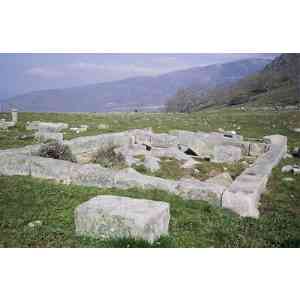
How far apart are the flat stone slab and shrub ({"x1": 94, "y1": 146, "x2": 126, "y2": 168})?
15.8 ft

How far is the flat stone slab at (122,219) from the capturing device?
198 inches

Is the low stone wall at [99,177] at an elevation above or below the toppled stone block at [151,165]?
above

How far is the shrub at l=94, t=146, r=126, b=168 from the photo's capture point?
1043 cm

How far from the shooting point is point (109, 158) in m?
11.1

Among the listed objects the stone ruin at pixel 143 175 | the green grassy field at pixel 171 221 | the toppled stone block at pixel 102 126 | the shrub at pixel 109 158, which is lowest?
the toppled stone block at pixel 102 126

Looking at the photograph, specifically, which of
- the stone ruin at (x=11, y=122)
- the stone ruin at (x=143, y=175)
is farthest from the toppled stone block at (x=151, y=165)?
the stone ruin at (x=11, y=122)

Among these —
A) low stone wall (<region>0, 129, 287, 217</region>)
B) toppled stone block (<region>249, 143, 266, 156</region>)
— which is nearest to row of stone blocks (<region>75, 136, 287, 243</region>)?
low stone wall (<region>0, 129, 287, 217</region>)

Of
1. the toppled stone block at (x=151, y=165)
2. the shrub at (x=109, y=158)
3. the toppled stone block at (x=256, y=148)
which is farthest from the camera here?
the toppled stone block at (x=256, y=148)

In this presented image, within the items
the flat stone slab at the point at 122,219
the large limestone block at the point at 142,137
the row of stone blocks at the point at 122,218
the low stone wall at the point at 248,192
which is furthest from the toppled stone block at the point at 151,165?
the large limestone block at the point at 142,137

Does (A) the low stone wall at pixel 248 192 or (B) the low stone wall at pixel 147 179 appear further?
(B) the low stone wall at pixel 147 179

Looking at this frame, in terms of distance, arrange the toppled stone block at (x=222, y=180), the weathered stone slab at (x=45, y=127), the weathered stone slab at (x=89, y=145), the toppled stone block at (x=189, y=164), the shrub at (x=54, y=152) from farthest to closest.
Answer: the weathered stone slab at (x=45, y=127)
the weathered stone slab at (x=89, y=145)
the toppled stone block at (x=189, y=164)
the shrub at (x=54, y=152)
the toppled stone block at (x=222, y=180)

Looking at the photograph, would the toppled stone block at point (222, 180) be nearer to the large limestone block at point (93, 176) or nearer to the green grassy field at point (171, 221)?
the green grassy field at point (171, 221)

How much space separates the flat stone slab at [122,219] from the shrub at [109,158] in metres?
4.81
